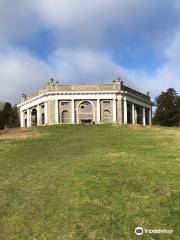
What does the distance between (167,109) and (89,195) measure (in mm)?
90573

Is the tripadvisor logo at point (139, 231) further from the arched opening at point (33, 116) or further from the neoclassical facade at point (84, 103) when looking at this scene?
the arched opening at point (33, 116)

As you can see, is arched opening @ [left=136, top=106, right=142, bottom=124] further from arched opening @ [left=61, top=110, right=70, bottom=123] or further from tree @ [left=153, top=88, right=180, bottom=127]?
arched opening @ [left=61, top=110, right=70, bottom=123]

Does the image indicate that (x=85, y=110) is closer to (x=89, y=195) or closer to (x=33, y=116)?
(x=33, y=116)

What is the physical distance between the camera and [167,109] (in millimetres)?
108562

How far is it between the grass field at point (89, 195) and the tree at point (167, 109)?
74207 millimetres

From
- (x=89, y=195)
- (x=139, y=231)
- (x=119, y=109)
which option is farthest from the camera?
(x=119, y=109)

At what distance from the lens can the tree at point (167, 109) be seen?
107 metres

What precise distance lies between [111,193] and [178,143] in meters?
20.7

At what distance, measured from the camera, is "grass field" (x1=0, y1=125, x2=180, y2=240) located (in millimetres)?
16500

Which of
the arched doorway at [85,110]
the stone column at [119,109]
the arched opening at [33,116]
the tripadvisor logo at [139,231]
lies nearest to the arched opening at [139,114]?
the stone column at [119,109]

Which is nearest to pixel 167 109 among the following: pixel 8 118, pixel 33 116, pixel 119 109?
pixel 119 109

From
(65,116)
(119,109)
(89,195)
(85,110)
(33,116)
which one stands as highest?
(119,109)

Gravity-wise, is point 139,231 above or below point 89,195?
below

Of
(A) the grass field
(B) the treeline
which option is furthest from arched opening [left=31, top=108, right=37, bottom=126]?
(A) the grass field
